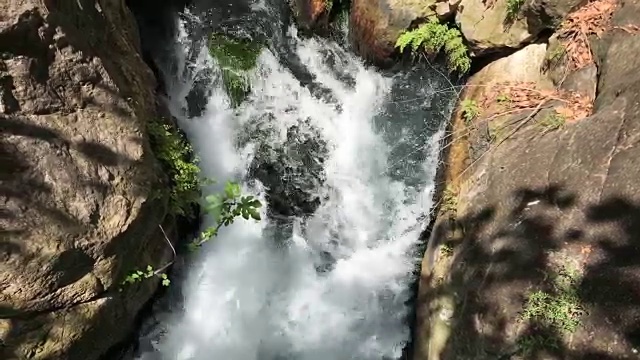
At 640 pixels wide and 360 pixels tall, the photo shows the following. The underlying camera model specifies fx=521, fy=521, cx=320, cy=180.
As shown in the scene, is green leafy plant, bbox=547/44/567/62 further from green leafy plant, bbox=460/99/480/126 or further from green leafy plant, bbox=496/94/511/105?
green leafy plant, bbox=460/99/480/126

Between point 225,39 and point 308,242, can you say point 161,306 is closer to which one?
point 308,242

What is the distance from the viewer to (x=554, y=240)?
12.2 ft

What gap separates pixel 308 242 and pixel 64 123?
3.20 metres

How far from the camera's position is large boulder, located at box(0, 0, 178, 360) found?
3541 millimetres

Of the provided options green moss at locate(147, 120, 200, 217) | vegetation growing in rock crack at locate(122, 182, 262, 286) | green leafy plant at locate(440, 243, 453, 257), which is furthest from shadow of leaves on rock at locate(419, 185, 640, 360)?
green moss at locate(147, 120, 200, 217)

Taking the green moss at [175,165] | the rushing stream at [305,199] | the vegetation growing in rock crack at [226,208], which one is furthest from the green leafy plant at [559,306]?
the green moss at [175,165]

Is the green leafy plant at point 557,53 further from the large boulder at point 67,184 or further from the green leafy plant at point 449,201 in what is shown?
the large boulder at point 67,184

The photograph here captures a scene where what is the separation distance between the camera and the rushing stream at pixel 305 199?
5711 millimetres

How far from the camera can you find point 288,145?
6496 mm

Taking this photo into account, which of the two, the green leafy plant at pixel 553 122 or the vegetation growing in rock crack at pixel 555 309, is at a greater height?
the green leafy plant at pixel 553 122

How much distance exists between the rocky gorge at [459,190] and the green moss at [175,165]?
0.04m

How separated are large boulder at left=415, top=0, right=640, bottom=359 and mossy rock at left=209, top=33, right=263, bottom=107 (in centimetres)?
309

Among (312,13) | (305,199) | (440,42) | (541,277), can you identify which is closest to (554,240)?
(541,277)

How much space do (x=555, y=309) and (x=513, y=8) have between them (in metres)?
3.18
